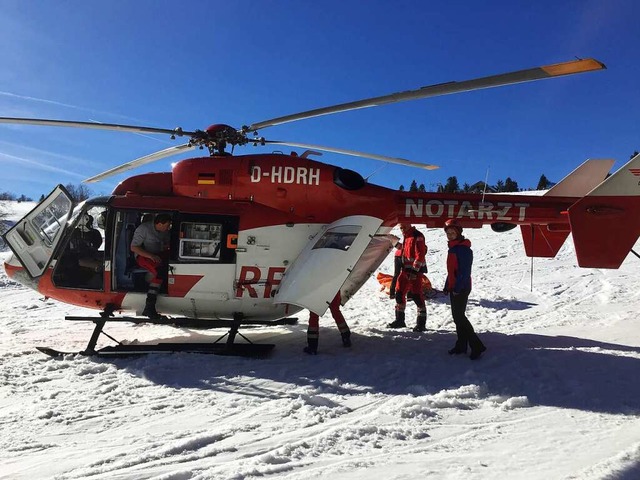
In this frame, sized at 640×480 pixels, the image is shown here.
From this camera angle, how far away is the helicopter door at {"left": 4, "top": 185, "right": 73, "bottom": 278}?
22.1 feet

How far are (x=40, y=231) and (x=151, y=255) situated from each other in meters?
1.98

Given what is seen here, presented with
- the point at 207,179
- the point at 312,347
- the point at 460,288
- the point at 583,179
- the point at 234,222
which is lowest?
the point at 312,347

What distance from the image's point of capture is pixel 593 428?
3812mm

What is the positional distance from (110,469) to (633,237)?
708 centimetres

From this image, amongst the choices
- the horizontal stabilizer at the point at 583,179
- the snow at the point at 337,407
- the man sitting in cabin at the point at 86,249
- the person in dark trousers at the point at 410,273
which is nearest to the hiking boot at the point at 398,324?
the person in dark trousers at the point at 410,273

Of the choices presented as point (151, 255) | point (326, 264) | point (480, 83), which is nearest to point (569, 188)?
point (480, 83)

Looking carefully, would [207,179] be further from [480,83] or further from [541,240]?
[541,240]

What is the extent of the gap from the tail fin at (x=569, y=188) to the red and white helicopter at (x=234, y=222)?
59 centimetres

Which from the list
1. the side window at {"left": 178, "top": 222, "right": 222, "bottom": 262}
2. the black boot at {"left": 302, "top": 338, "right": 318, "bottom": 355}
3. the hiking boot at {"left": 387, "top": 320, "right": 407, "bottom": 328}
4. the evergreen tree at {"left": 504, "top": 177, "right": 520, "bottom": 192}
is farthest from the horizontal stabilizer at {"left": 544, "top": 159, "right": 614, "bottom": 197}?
the evergreen tree at {"left": 504, "top": 177, "right": 520, "bottom": 192}

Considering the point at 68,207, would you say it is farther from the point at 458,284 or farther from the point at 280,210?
the point at 458,284

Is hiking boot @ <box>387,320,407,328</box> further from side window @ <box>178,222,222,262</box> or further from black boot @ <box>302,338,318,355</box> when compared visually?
side window @ <box>178,222,222,262</box>

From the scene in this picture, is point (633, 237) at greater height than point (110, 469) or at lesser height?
greater

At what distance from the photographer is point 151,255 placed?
6.51 meters

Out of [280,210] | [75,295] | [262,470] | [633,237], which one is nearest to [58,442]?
[262,470]
